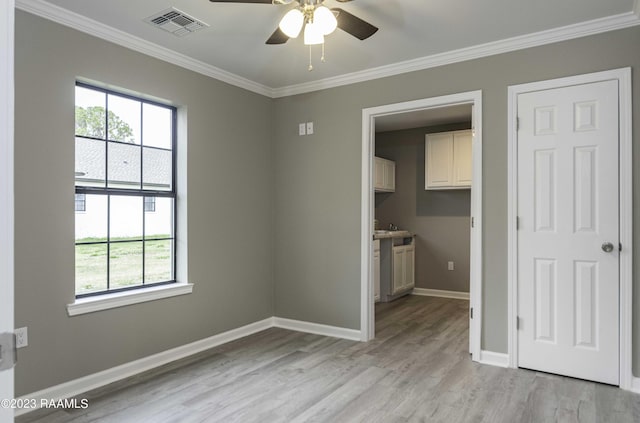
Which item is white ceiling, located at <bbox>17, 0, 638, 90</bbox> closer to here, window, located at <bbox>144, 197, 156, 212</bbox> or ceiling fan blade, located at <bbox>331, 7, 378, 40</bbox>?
ceiling fan blade, located at <bbox>331, 7, 378, 40</bbox>

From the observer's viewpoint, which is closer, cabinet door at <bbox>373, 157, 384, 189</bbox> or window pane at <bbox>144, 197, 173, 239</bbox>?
window pane at <bbox>144, 197, 173, 239</bbox>

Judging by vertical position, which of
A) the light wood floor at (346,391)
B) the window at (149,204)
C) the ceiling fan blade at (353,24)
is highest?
the ceiling fan blade at (353,24)

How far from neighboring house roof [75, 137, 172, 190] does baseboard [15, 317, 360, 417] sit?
4.64ft

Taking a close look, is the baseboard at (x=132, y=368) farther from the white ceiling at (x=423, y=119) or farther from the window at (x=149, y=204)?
the white ceiling at (x=423, y=119)

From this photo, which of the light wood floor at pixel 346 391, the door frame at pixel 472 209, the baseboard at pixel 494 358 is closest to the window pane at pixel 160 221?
the light wood floor at pixel 346 391

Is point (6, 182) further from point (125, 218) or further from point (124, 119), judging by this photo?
point (124, 119)

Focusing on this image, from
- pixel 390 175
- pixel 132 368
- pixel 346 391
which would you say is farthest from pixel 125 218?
pixel 390 175

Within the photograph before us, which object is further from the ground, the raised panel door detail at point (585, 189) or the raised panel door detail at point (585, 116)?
the raised panel door detail at point (585, 116)

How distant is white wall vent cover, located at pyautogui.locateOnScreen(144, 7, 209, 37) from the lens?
279 centimetres

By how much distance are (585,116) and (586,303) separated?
4.55ft

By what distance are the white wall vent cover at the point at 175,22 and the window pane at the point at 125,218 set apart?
134 cm

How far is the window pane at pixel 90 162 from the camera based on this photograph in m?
2.93

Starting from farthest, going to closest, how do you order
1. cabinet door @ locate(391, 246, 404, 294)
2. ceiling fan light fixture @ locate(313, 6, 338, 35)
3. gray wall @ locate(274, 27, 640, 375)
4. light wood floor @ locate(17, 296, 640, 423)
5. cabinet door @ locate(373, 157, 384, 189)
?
cabinet door @ locate(373, 157, 384, 189)
cabinet door @ locate(391, 246, 404, 294)
gray wall @ locate(274, 27, 640, 375)
light wood floor @ locate(17, 296, 640, 423)
ceiling fan light fixture @ locate(313, 6, 338, 35)

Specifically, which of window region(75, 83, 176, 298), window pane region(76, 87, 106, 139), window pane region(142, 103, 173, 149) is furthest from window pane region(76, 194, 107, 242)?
window pane region(142, 103, 173, 149)
